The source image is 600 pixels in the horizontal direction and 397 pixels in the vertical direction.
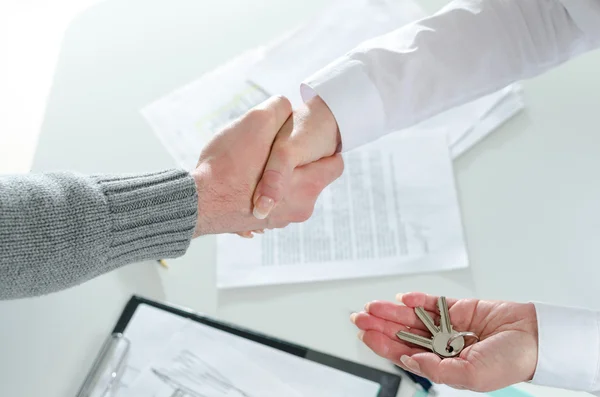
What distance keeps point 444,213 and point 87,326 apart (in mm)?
500

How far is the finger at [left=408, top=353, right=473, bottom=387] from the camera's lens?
0.64 meters

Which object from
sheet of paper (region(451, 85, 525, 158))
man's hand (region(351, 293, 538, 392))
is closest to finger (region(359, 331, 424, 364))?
man's hand (region(351, 293, 538, 392))

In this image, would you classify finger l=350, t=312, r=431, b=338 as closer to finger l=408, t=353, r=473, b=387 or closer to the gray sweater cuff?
finger l=408, t=353, r=473, b=387

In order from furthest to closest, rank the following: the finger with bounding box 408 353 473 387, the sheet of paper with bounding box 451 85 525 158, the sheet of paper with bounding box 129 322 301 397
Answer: the sheet of paper with bounding box 451 85 525 158 → the sheet of paper with bounding box 129 322 301 397 → the finger with bounding box 408 353 473 387

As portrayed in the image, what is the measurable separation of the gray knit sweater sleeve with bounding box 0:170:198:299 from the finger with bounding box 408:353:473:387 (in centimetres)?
30

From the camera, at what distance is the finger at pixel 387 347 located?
0.70 metres

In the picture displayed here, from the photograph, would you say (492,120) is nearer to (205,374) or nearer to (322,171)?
(322,171)

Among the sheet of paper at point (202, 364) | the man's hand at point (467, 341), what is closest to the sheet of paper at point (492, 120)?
the man's hand at point (467, 341)

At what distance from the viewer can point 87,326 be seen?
82 cm

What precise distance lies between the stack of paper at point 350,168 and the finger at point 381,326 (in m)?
0.10

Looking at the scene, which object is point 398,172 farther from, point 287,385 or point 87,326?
point 87,326

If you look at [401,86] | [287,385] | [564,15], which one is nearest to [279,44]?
[401,86]

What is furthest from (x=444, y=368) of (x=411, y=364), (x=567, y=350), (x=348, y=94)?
(x=348, y=94)

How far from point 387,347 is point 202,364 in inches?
9.0
